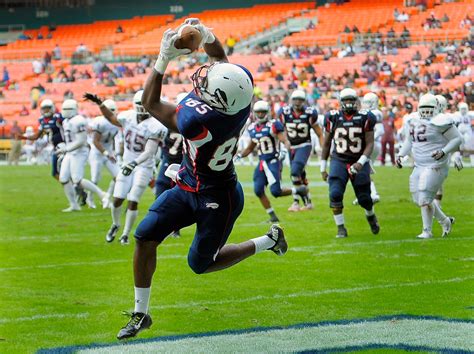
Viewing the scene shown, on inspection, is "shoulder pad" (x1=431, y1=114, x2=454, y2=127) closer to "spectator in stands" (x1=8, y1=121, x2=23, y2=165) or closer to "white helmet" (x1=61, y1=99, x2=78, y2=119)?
"white helmet" (x1=61, y1=99, x2=78, y2=119)

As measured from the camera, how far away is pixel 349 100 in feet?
32.4

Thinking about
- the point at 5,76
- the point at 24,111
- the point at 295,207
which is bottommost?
the point at 24,111

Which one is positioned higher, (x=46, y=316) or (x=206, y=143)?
(x=206, y=143)

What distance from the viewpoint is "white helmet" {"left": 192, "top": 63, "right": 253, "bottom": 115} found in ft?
16.0

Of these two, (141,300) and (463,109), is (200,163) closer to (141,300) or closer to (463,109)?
(141,300)

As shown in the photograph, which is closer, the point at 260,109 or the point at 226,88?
the point at 226,88

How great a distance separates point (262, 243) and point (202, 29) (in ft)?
4.87

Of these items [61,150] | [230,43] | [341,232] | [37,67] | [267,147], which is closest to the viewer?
[341,232]

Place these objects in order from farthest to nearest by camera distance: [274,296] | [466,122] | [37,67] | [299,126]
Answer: [37,67] < [466,122] < [299,126] < [274,296]

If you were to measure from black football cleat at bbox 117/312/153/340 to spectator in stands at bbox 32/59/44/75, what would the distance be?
22543 mm

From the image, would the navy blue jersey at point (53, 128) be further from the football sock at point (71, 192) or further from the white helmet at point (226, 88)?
the white helmet at point (226, 88)

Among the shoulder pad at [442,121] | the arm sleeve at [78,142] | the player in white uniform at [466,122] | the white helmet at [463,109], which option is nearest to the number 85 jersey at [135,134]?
the shoulder pad at [442,121]

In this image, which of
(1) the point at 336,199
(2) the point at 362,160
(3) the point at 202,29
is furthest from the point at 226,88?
(1) the point at 336,199

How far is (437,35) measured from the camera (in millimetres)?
23281
